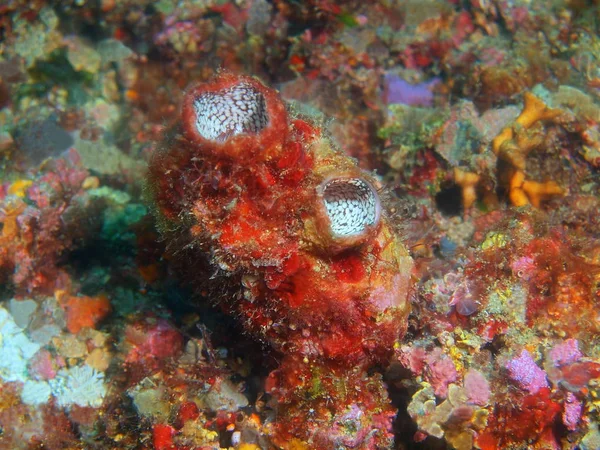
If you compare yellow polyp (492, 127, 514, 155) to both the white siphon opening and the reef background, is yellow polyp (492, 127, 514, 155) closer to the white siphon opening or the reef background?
the reef background

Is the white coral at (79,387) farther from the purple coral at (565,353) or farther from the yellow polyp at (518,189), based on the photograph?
the yellow polyp at (518,189)

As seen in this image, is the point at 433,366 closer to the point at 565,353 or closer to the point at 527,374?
the point at 527,374

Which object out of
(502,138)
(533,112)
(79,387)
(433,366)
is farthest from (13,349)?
(533,112)

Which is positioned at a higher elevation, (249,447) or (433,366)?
(433,366)

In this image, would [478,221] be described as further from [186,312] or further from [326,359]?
[186,312]

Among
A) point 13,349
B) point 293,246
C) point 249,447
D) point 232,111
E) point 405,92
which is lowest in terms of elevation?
point 13,349

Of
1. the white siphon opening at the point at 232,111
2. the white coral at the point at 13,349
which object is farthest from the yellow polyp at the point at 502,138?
the white coral at the point at 13,349
